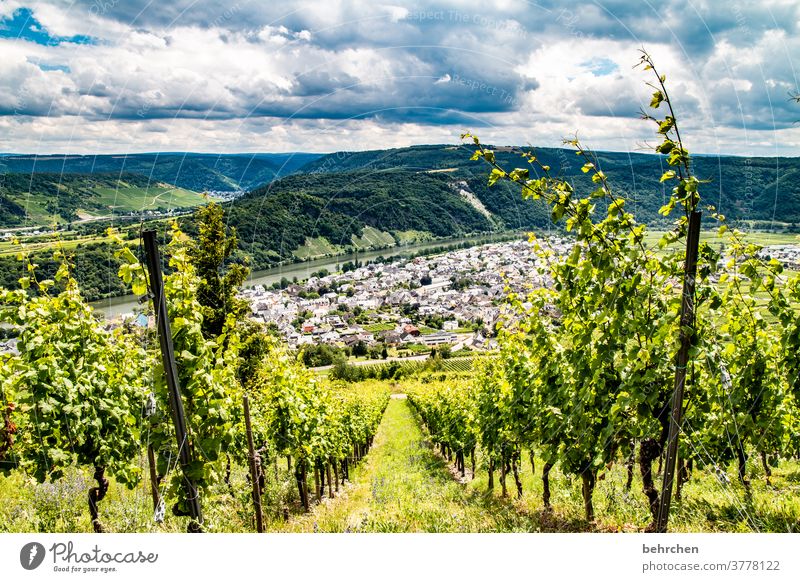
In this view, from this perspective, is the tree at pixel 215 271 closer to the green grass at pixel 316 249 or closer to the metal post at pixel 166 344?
the metal post at pixel 166 344

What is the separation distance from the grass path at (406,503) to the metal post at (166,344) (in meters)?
2.30

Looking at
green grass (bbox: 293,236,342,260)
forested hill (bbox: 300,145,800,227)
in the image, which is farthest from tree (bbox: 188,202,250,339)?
green grass (bbox: 293,236,342,260)

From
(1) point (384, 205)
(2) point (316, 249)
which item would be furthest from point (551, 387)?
(1) point (384, 205)

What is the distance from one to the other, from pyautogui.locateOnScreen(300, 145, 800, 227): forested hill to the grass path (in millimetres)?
4129

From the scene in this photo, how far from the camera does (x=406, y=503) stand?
9055mm

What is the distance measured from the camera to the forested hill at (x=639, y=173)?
2167 cm

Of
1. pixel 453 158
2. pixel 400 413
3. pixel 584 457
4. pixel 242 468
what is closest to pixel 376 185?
pixel 453 158

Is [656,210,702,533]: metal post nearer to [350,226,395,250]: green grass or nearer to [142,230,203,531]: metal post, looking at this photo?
[142,230,203,531]: metal post

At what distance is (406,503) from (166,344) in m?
6.01

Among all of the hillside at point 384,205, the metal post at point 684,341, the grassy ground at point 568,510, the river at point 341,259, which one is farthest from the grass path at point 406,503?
the hillside at point 384,205

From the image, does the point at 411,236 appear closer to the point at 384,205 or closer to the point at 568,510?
the point at 384,205
